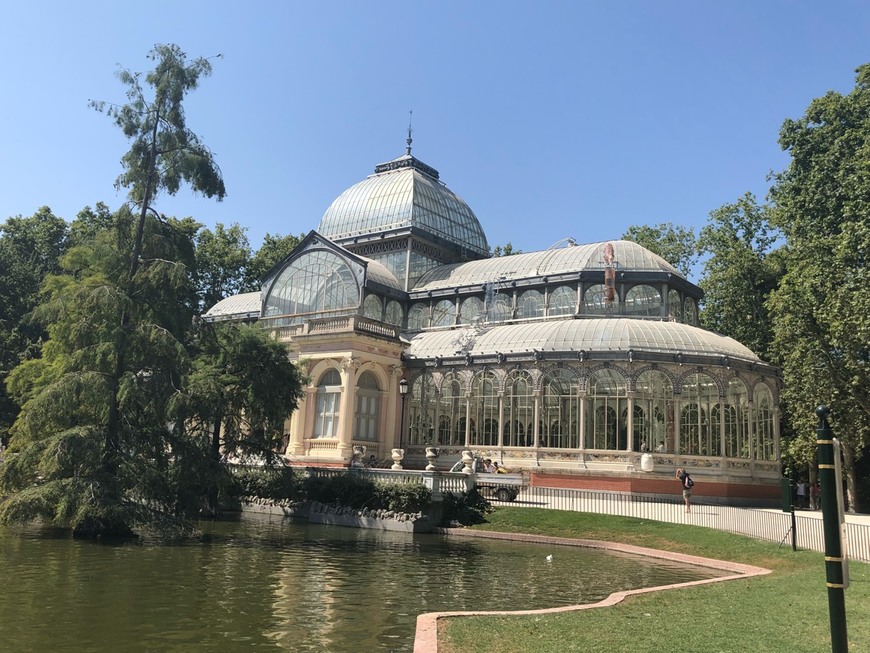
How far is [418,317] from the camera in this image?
46.2 meters

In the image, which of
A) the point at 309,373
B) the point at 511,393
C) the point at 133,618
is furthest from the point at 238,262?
the point at 133,618

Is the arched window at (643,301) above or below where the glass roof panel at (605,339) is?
above

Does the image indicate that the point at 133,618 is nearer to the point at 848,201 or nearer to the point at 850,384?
the point at 850,384

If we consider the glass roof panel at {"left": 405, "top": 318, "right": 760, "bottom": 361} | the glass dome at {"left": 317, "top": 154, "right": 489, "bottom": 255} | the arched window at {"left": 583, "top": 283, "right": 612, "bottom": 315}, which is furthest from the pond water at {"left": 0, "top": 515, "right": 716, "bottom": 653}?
the glass dome at {"left": 317, "top": 154, "right": 489, "bottom": 255}

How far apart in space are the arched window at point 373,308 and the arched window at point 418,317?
2.44 meters

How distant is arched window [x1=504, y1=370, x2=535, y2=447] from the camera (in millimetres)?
35688

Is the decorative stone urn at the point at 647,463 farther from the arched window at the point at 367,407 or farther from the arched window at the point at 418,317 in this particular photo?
the arched window at the point at 418,317

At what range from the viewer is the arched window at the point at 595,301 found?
40.5 meters

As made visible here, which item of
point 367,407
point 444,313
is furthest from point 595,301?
point 367,407

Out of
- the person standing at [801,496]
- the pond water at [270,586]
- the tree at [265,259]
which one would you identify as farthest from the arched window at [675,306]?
the tree at [265,259]

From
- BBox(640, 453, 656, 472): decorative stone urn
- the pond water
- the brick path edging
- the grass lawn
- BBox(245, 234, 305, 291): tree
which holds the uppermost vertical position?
BBox(245, 234, 305, 291): tree

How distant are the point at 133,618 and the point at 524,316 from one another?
110 feet

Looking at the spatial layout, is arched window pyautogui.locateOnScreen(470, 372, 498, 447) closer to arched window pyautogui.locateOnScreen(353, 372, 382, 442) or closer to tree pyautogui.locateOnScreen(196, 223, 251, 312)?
arched window pyautogui.locateOnScreen(353, 372, 382, 442)

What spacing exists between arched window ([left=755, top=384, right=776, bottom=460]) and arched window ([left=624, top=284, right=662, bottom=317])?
6866 millimetres
